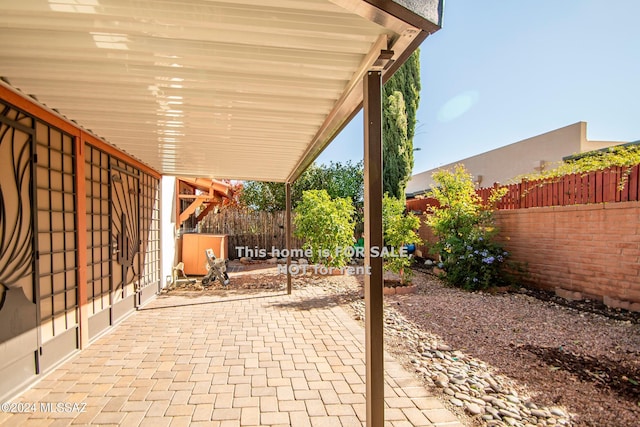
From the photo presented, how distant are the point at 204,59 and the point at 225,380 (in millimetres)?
2689

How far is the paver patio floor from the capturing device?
229 cm

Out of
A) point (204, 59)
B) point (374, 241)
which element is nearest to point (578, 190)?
point (374, 241)

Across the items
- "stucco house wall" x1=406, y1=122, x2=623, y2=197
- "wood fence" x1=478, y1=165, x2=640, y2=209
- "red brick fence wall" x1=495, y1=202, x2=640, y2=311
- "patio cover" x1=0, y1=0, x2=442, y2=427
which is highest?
"stucco house wall" x1=406, y1=122, x2=623, y2=197

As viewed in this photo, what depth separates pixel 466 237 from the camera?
21.7 feet

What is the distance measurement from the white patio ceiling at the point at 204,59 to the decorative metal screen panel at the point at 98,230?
69 centimetres

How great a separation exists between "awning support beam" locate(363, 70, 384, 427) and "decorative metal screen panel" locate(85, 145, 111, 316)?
3584 millimetres

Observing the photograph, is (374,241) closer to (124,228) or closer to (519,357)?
(519,357)

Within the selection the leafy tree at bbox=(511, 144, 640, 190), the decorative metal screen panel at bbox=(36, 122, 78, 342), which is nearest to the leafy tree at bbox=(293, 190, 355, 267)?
the leafy tree at bbox=(511, 144, 640, 190)

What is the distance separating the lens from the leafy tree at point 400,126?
466 inches

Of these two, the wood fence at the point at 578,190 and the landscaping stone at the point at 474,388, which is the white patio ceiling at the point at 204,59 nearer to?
the landscaping stone at the point at 474,388

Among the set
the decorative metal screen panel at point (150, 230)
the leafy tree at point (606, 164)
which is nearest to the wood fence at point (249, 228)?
the decorative metal screen panel at point (150, 230)

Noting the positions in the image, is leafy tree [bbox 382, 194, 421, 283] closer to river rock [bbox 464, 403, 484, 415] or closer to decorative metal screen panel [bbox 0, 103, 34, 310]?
river rock [bbox 464, 403, 484, 415]

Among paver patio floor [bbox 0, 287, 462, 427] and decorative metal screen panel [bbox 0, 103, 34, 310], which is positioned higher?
decorative metal screen panel [bbox 0, 103, 34, 310]

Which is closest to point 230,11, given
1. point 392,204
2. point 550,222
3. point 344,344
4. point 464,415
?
point 464,415
